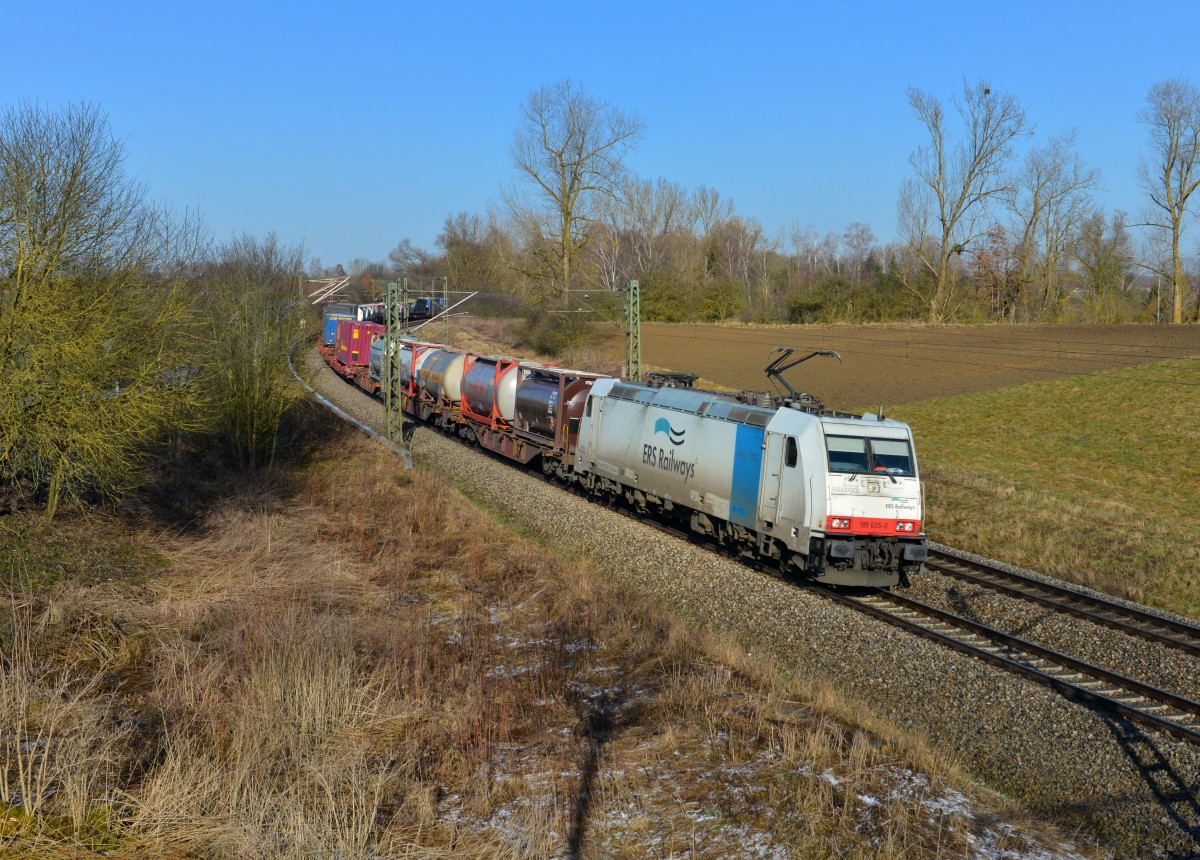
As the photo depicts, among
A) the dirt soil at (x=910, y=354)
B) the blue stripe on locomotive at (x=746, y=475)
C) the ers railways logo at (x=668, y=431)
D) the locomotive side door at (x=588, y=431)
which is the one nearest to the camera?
the blue stripe on locomotive at (x=746, y=475)

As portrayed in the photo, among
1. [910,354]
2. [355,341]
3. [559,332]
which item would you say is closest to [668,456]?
[355,341]

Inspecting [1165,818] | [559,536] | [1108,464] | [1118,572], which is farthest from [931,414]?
[1165,818]

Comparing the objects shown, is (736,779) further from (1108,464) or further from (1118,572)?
(1108,464)

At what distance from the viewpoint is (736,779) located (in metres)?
7.97

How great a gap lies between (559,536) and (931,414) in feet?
65.9

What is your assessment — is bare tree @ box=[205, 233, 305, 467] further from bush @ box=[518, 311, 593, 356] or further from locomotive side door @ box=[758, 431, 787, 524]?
bush @ box=[518, 311, 593, 356]

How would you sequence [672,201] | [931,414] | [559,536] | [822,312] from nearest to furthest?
[559,536] < [931,414] < [822,312] < [672,201]

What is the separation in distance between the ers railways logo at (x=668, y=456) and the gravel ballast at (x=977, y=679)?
4.56 feet

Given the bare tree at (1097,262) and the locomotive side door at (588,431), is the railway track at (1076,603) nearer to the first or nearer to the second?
the locomotive side door at (588,431)

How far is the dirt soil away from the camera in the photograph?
1574 inches

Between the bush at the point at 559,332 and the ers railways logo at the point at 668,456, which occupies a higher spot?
the bush at the point at 559,332

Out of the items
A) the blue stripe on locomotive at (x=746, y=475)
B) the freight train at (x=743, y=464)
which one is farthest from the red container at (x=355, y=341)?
the blue stripe on locomotive at (x=746, y=475)

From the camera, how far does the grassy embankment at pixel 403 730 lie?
6742 mm

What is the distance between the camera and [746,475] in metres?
15.7
